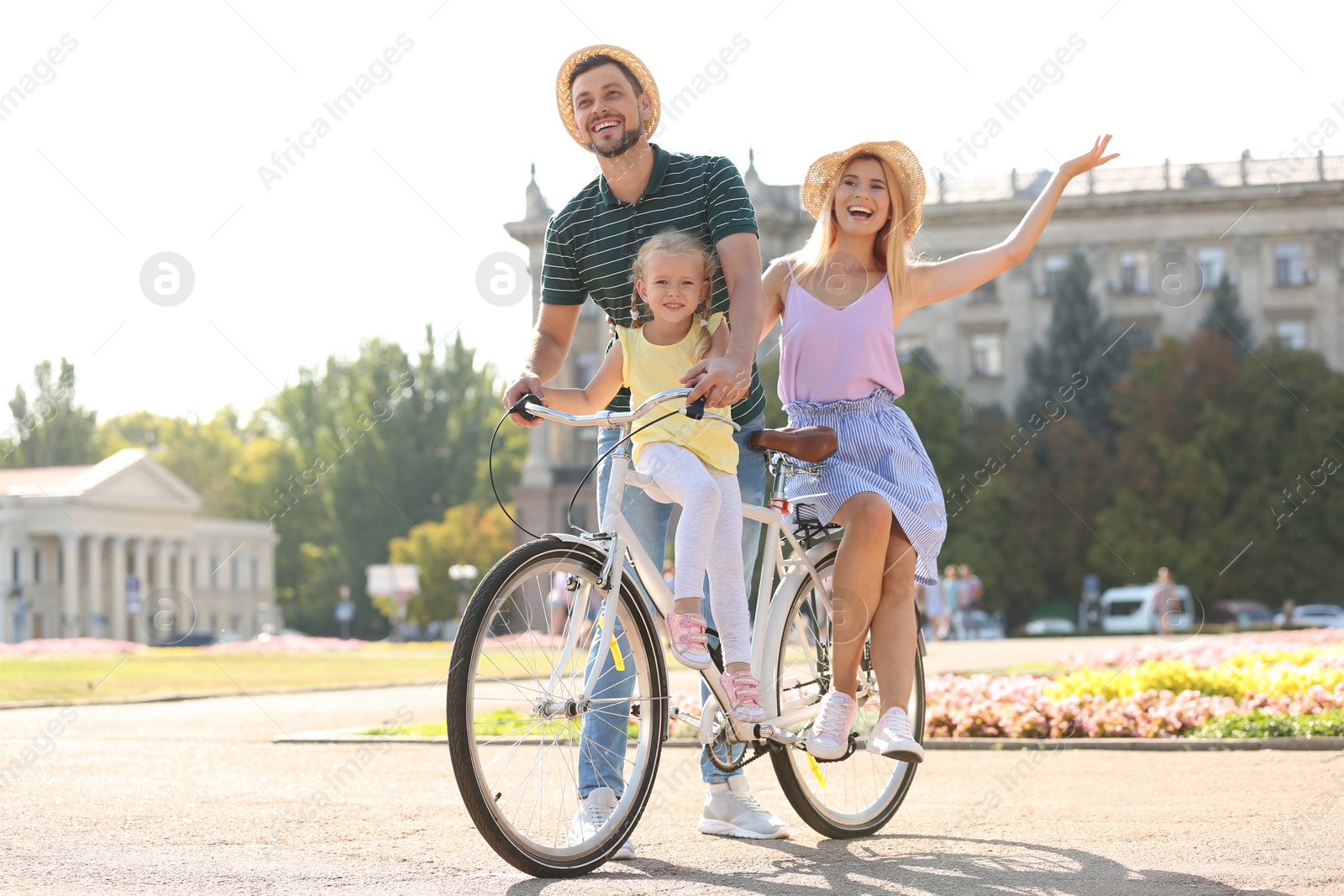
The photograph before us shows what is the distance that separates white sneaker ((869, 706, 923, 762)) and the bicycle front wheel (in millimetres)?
652

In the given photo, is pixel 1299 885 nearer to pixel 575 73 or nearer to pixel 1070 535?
pixel 575 73

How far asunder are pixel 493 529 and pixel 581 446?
5430 millimetres

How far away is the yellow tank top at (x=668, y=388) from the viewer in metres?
4.73

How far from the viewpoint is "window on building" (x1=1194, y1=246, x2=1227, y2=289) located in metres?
66.8

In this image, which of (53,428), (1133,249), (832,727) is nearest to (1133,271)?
(1133,249)

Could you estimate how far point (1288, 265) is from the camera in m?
67.6

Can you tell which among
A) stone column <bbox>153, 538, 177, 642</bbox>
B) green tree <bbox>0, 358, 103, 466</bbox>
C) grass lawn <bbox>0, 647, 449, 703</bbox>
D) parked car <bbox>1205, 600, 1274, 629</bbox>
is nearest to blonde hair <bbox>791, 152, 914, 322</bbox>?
grass lawn <bbox>0, 647, 449, 703</bbox>

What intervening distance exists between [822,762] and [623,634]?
2.89 ft

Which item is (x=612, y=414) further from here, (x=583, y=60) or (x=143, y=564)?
(x=143, y=564)

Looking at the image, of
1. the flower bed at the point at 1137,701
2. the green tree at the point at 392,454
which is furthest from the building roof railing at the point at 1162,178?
the flower bed at the point at 1137,701

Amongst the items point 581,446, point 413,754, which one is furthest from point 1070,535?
point 413,754

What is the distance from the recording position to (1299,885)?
3.98m

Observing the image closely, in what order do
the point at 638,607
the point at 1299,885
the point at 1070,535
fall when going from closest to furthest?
the point at 1299,885, the point at 638,607, the point at 1070,535

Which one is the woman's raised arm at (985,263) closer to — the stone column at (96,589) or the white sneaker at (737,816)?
the white sneaker at (737,816)
